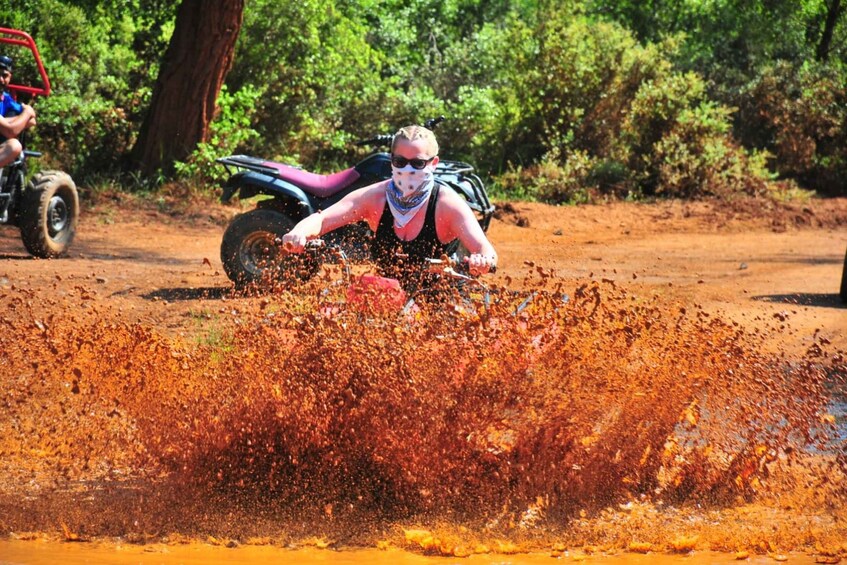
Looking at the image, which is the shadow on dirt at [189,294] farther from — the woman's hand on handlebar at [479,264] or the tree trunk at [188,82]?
the tree trunk at [188,82]

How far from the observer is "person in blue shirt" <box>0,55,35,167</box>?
1016 cm

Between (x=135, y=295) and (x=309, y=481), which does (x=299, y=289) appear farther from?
(x=135, y=295)

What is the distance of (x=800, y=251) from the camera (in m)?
14.2

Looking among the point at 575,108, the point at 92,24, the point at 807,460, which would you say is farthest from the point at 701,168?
the point at 807,460

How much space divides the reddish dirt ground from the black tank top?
7.32ft

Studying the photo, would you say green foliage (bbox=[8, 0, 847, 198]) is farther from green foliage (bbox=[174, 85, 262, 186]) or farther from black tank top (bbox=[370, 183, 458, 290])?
black tank top (bbox=[370, 183, 458, 290])

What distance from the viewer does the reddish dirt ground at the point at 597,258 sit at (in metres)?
9.53

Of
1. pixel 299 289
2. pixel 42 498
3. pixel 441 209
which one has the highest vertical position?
pixel 441 209

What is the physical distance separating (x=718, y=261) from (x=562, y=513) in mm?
8409

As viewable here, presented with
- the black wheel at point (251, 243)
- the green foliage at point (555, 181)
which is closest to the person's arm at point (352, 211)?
the black wheel at point (251, 243)

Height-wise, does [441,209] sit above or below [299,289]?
above

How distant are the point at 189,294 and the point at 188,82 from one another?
5.30 m

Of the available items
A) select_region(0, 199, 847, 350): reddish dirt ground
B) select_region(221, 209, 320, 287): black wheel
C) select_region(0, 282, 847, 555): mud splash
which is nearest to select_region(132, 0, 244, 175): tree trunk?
select_region(0, 199, 847, 350): reddish dirt ground

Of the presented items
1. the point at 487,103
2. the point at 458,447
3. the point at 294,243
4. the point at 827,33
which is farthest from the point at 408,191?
the point at 827,33
